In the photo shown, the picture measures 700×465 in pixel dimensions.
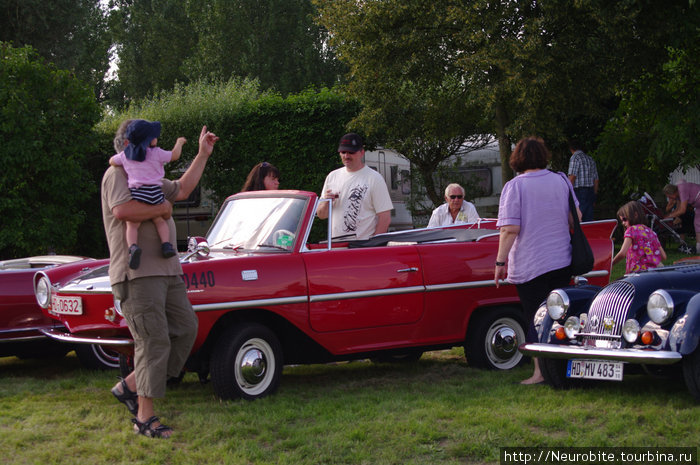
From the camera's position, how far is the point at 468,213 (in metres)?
7.93

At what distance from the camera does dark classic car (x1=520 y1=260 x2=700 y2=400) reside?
4855 mm

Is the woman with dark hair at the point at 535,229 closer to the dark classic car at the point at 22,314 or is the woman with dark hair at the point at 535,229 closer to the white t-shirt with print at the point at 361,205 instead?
the white t-shirt with print at the point at 361,205

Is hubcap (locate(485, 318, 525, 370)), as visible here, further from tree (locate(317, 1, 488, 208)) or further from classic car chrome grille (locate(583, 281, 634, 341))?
tree (locate(317, 1, 488, 208))

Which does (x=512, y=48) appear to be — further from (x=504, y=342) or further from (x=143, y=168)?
(x=143, y=168)

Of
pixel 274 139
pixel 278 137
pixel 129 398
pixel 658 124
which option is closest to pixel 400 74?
pixel 278 137

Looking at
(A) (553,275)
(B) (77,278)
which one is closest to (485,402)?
(A) (553,275)

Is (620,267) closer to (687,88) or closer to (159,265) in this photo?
(687,88)

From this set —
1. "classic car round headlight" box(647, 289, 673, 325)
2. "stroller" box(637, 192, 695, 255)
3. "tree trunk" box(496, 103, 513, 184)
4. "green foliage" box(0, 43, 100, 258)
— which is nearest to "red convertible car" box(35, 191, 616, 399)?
"classic car round headlight" box(647, 289, 673, 325)

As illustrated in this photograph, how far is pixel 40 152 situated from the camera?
14.7 metres

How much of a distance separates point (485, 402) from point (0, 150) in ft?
39.0

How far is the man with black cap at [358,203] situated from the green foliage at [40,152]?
9455 millimetres

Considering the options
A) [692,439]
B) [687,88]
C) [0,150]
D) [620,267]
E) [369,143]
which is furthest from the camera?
[369,143]

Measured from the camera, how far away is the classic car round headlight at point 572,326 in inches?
216

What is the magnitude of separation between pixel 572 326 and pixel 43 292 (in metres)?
4.16
